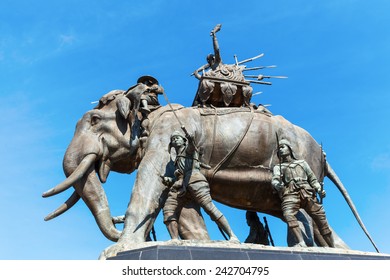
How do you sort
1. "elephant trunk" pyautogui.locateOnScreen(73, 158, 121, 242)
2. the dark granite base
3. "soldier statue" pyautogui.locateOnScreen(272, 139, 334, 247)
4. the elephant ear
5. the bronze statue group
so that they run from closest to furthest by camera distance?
→ the dark granite base < the bronze statue group < "soldier statue" pyautogui.locateOnScreen(272, 139, 334, 247) < "elephant trunk" pyautogui.locateOnScreen(73, 158, 121, 242) < the elephant ear

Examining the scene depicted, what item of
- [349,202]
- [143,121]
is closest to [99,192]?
[143,121]

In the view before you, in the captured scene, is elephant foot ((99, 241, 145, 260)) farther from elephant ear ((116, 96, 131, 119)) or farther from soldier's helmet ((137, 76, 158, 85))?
soldier's helmet ((137, 76, 158, 85))

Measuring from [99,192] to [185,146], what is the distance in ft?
6.63

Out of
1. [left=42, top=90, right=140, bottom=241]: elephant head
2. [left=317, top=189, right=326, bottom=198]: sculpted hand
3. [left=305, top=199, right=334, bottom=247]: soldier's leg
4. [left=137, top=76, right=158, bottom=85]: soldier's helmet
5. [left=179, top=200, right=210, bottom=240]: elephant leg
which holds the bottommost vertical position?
[left=305, top=199, right=334, bottom=247]: soldier's leg

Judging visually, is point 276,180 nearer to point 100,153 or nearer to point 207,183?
point 207,183

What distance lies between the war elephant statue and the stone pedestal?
155 cm

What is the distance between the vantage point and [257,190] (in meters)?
11.3

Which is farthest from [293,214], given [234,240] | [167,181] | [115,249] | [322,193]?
[115,249]

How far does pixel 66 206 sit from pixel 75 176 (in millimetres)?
672

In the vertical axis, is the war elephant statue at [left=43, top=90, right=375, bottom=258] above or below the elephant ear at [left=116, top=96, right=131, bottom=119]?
below

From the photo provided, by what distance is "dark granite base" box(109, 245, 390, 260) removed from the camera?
342 inches

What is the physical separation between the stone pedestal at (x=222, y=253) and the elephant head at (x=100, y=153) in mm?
2278

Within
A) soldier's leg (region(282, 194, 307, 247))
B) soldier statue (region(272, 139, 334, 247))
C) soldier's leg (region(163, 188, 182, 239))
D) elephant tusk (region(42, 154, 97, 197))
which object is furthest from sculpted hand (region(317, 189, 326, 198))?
elephant tusk (region(42, 154, 97, 197))

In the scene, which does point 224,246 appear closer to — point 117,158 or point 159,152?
point 159,152
